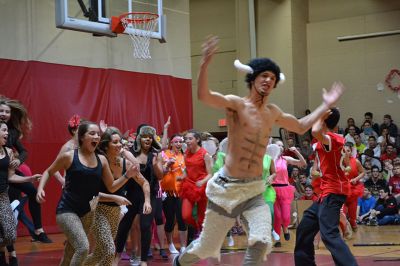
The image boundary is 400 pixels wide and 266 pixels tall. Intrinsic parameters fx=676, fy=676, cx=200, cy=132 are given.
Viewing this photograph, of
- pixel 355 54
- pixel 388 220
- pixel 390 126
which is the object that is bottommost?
pixel 388 220

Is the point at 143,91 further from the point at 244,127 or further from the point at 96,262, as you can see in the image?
the point at 244,127

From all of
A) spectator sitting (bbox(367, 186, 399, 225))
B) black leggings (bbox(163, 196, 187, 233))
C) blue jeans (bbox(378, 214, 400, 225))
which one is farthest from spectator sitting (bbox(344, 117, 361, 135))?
black leggings (bbox(163, 196, 187, 233))

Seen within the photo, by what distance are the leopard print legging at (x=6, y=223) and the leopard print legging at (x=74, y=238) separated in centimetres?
95

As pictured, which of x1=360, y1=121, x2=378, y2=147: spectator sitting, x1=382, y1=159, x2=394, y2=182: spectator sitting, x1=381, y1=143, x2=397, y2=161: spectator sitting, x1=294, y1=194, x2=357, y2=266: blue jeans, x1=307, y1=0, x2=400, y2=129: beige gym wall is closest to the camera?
x1=294, y1=194, x2=357, y2=266: blue jeans

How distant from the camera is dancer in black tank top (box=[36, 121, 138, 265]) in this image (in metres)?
6.48

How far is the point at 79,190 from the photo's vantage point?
6.68 m

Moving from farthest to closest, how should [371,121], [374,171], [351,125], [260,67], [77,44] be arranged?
[371,121], [351,125], [374,171], [77,44], [260,67]

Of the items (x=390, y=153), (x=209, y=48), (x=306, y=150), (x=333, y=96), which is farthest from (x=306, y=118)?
(x=306, y=150)

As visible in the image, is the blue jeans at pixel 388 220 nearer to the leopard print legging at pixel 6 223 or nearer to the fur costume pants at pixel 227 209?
the leopard print legging at pixel 6 223

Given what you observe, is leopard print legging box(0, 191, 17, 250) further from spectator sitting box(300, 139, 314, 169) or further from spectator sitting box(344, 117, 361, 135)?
spectator sitting box(344, 117, 361, 135)

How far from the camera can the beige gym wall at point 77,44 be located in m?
14.4

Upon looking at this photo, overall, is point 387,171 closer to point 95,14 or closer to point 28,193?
point 95,14

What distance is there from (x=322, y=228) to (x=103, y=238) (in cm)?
223

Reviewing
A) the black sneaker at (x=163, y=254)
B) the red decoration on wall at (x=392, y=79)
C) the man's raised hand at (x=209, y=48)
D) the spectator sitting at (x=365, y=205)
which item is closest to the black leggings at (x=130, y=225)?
the black sneaker at (x=163, y=254)
